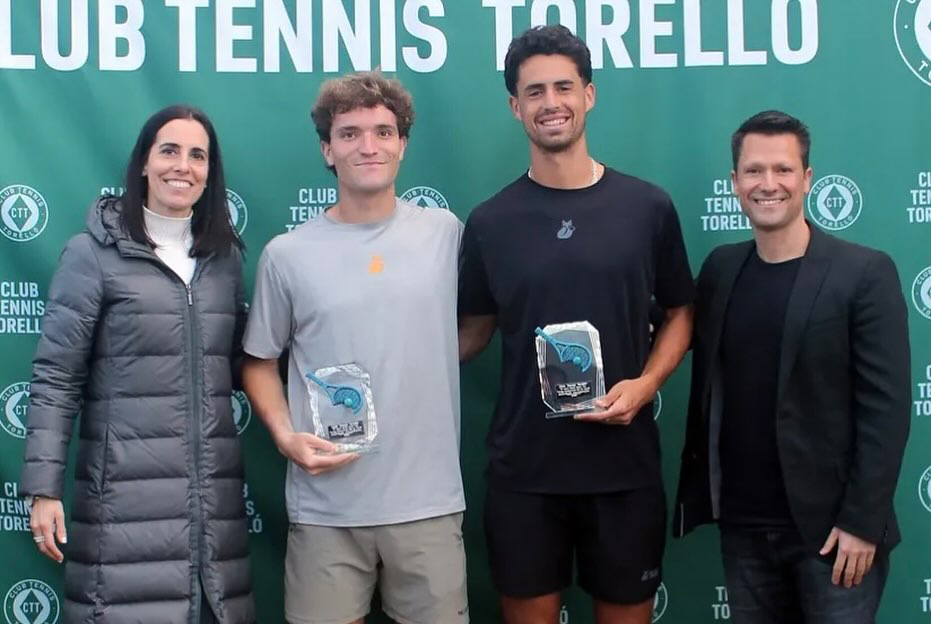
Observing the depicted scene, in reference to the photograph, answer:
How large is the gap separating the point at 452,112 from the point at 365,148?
74 centimetres

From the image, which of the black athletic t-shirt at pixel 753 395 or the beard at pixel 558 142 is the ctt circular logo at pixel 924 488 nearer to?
the black athletic t-shirt at pixel 753 395

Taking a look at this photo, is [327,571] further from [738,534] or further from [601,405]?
[738,534]

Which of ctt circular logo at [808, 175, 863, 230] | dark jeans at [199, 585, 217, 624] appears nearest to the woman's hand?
dark jeans at [199, 585, 217, 624]

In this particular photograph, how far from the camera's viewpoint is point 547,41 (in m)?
2.54

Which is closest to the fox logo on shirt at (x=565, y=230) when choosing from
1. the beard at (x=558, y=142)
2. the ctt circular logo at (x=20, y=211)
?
the beard at (x=558, y=142)

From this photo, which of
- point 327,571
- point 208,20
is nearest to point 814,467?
point 327,571

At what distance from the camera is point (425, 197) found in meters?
3.16

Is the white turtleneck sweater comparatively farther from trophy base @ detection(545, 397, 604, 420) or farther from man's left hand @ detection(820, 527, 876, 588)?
man's left hand @ detection(820, 527, 876, 588)

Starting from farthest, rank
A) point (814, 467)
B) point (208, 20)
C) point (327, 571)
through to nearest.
Answer: point (208, 20)
point (327, 571)
point (814, 467)

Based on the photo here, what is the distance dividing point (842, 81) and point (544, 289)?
1.44 meters

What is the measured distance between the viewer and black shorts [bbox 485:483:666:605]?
245 cm

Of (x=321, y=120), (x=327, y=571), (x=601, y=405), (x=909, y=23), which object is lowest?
(x=327, y=571)

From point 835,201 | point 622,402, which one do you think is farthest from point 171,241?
point 835,201

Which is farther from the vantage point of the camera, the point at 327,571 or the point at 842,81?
the point at 842,81
